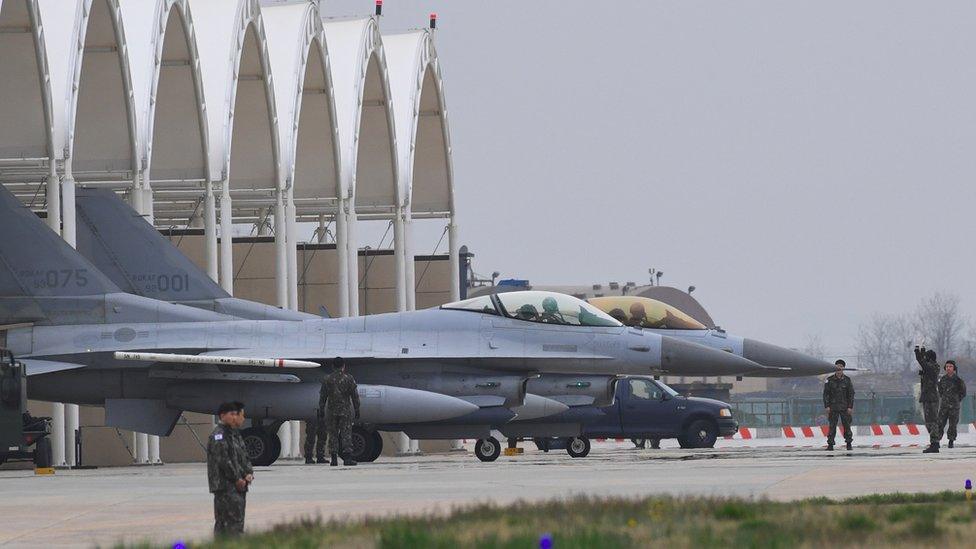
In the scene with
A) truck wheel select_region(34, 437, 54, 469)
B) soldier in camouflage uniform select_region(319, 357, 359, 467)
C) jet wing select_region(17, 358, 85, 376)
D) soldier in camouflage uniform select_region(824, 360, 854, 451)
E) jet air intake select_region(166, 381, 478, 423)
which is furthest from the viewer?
soldier in camouflage uniform select_region(824, 360, 854, 451)

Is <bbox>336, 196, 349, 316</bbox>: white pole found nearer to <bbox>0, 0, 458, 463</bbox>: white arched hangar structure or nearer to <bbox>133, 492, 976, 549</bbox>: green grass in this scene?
<bbox>0, 0, 458, 463</bbox>: white arched hangar structure

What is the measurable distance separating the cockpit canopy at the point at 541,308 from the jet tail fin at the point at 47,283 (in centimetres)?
464

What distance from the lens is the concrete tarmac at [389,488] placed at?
12.5 meters

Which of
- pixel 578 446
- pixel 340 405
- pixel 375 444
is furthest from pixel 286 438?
pixel 340 405

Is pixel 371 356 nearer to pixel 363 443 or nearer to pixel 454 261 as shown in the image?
pixel 363 443

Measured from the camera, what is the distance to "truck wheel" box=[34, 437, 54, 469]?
78.7ft

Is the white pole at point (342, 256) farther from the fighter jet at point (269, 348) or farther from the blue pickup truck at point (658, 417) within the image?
the fighter jet at point (269, 348)

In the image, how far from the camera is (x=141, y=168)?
94.8ft

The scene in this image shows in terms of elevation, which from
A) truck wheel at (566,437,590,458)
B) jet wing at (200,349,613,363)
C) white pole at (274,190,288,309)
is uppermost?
white pole at (274,190,288,309)

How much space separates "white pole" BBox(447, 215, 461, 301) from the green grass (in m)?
28.4

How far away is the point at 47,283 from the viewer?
2464 centimetres

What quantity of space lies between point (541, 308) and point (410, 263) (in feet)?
52.5

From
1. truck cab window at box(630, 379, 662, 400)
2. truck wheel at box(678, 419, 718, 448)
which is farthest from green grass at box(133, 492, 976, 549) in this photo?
truck wheel at box(678, 419, 718, 448)

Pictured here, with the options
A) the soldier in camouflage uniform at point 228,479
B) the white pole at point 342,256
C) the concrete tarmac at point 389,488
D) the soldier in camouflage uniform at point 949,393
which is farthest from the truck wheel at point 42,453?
the soldier in camouflage uniform at point 228,479
